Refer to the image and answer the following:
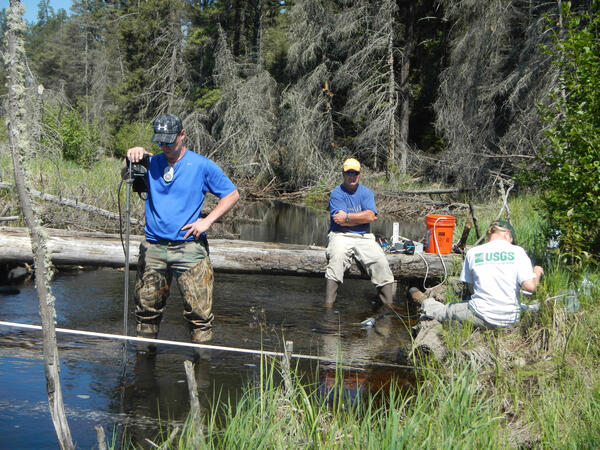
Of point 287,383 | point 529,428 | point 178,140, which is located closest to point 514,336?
point 529,428

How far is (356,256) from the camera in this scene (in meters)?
8.23

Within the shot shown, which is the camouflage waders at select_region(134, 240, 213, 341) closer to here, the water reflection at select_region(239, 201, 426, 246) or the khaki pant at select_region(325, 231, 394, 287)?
the khaki pant at select_region(325, 231, 394, 287)

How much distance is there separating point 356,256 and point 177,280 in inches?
128

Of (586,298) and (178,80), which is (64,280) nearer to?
(586,298)

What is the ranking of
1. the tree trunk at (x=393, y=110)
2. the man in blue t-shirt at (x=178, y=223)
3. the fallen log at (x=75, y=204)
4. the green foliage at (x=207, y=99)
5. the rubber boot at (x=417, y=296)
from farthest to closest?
1. the green foliage at (x=207, y=99)
2. the tree trunk at (x=393, y=110)
3. the fallen log at (x=75, y=204)
4. the rubber boot at (x=417, y=296)
5. the man in blue t-shirt at (x=178, y=223)

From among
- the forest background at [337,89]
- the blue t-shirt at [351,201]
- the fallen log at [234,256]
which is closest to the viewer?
the blue t-shirt at [351,201]

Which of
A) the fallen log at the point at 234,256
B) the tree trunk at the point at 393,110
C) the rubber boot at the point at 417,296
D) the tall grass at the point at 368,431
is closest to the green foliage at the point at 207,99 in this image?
the tree trunk at the point at 393,110

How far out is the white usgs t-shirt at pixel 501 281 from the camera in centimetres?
530

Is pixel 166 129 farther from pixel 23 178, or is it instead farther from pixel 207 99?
pixel 207 99

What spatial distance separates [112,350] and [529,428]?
13.3 ft

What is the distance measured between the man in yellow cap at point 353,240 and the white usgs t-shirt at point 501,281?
267cm

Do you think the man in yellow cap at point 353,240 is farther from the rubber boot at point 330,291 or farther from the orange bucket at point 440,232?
the orange bucket at point 440,232

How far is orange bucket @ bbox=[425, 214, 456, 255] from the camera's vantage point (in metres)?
8.78

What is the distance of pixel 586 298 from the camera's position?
544 centimetres
